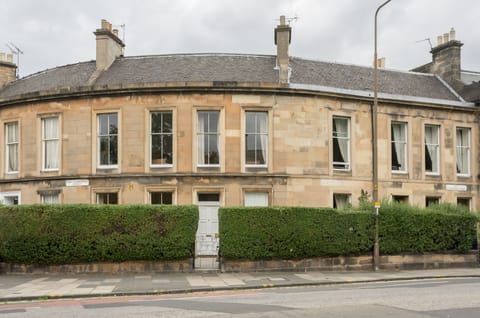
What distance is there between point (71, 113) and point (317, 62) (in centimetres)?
1289

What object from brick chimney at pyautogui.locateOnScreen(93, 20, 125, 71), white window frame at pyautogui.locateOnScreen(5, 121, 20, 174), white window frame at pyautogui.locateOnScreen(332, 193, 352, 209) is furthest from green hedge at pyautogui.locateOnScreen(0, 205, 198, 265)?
brick chimney at pyautogui.locateOnScreen(93, 20, 125, 71)

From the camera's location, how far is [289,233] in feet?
68.9

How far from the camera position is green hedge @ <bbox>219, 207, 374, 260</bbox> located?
67.7 feet

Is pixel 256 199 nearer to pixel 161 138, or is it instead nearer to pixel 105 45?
pixel 161 138

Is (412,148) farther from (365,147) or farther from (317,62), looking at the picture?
(317,62)

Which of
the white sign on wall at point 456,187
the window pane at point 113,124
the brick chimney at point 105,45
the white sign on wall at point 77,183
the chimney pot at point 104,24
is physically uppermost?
the chimney pot at point 104,24

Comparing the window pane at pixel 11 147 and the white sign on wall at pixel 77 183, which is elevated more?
the window pane at pixel 11 147

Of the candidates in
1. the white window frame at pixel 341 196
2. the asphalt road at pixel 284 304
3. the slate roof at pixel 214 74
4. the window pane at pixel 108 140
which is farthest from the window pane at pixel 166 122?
the asphalt road at pixel 284 304

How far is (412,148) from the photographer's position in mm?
29062

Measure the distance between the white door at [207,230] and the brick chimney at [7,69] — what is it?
49.2 ft

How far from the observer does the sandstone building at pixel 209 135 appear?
25.4 m

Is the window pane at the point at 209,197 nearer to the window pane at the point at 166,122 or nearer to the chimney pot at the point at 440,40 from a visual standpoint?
the window pane at the point at 166,122

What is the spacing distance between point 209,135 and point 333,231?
24.8 feet

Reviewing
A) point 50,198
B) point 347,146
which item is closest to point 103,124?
point 50,198
